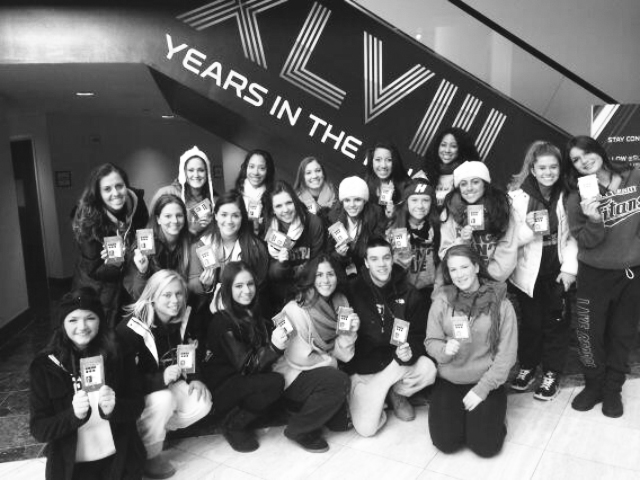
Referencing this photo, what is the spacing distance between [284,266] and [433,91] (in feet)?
8.68

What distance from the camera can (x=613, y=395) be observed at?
3508mm

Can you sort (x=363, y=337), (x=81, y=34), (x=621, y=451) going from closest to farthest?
(x=621, y=451)
(x=363, y=337)
(x=81, y=34)

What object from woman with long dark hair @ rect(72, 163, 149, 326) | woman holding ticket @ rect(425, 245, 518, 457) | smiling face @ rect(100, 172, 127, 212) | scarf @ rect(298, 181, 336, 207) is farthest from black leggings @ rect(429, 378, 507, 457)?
smiling face @ rect(100, 172, 127, 212)

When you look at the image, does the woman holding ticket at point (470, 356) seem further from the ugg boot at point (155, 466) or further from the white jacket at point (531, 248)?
the ugg boot at point (155, 466)

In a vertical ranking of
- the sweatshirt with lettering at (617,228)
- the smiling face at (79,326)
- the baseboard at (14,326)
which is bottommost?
the baseboard at (14,326)

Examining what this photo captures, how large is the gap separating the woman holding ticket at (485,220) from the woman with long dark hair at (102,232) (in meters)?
2.24

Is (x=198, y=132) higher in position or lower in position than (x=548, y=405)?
higher

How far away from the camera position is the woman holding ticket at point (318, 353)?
3.22 m

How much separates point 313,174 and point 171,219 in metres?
1.20

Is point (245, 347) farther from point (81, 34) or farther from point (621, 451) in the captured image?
point (81, 34)

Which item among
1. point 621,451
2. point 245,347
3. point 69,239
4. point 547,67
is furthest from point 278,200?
point 69,239

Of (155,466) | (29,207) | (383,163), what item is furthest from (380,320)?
(29,207)

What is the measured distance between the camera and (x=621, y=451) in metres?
3.07

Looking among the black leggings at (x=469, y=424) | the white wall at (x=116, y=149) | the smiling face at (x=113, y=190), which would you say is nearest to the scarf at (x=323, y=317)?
the black leggings at (x=469, y=424)
